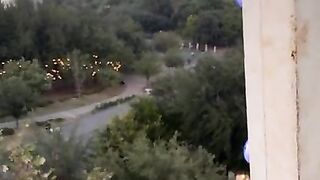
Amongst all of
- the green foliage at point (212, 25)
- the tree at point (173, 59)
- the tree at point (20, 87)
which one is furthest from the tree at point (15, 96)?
the green foliage at point (212, 25)

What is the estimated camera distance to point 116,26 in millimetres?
4445

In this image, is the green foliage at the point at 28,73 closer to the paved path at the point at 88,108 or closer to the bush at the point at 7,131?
the paved path at the point at 88,108

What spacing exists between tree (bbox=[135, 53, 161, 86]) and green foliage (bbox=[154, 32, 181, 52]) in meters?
0.10

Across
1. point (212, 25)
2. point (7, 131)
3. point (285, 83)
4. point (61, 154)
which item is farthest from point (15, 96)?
point (285, 83)

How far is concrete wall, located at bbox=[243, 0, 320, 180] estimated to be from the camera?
172mm

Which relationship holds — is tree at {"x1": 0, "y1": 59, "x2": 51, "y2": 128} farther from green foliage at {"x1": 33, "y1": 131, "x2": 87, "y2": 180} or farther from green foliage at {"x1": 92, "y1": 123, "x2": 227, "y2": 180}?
green foliage at {"x1": 92, "y1": 123, "x2": 227, "y2": 180}

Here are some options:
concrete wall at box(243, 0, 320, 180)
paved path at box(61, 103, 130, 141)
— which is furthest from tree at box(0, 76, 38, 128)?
concrete wall at box(243, 0, 320, 180)

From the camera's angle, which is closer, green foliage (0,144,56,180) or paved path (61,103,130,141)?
green foliage (0,144,56,180)

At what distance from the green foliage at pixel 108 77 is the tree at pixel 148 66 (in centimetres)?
17

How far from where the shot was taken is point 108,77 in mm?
4297

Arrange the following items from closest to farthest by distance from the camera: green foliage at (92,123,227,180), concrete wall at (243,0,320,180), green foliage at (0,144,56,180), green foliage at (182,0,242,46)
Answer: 1. concrete wall at (243,0,320,180)
2. green foliage at (0,144,56,180)
3. green foliage at (92,123,227,180)
4. green foliage at (182,0,242,46)

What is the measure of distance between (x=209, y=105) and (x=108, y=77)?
3.51ft

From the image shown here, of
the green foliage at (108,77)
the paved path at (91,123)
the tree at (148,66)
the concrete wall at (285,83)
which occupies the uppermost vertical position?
the concrete wall at (285,83)

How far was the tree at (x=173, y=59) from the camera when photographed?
4.11 m
